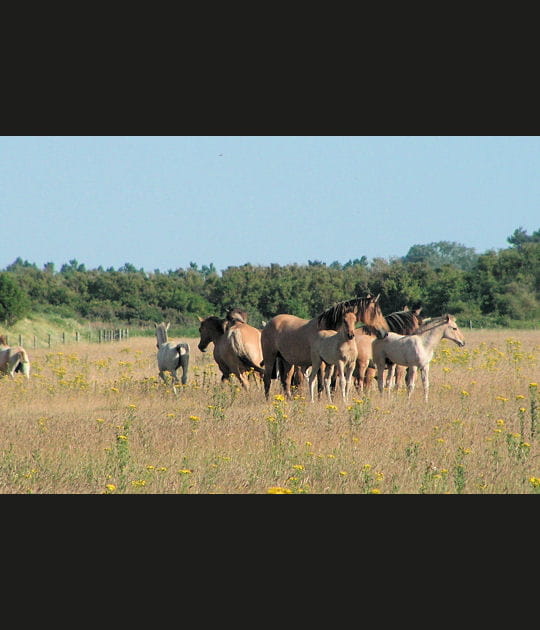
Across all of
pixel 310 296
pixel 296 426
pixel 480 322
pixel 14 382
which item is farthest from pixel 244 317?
A: pixel 310 296

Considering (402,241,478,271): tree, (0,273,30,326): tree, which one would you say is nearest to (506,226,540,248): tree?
(402,241,478,271): tree

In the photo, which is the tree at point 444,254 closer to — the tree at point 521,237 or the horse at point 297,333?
the tree at point 521,237

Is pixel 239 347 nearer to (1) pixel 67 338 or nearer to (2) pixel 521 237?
(1) pixel 67 338

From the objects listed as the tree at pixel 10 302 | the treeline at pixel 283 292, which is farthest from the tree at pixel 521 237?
the tree at pixel 10 302

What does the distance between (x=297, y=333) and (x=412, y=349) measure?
201 cm

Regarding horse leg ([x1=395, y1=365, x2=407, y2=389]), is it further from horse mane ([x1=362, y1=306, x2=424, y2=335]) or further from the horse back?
the horse back

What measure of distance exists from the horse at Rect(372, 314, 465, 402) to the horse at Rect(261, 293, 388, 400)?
0.30m

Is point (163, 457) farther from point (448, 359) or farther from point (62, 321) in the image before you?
Result: point (62, 321)

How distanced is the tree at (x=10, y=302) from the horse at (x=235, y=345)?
99.4 ft

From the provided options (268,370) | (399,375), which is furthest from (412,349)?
(268,370)

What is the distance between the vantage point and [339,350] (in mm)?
14719

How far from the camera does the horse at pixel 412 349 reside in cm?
1510

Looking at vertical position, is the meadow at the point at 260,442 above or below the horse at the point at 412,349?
below

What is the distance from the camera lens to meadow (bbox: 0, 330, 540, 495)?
9.03 meters
